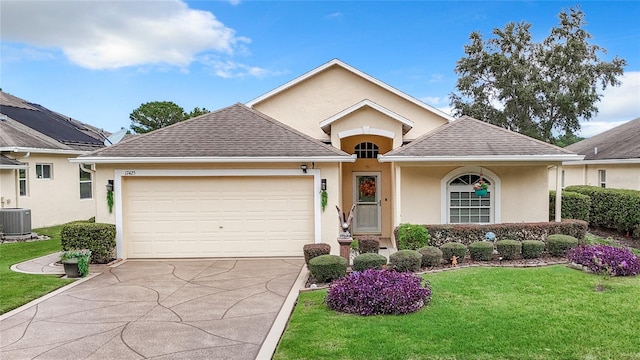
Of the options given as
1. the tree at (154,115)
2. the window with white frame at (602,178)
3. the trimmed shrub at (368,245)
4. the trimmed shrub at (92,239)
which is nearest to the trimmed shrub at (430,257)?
the trimmed shrub at (368,245)

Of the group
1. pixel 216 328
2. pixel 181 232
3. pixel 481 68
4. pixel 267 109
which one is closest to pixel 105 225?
pixel 181 232

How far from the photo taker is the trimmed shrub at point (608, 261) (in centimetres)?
869

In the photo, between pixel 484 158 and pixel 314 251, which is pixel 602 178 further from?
pixel 314 251

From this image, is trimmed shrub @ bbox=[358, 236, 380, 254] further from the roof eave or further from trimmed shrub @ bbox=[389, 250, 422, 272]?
the roof eave

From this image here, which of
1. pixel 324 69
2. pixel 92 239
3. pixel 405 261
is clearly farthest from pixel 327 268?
pixel 324 69

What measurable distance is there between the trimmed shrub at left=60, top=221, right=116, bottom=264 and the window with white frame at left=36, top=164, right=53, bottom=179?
906cm

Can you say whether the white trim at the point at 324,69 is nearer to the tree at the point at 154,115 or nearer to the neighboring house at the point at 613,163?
the neighboring house at the point at 613,163

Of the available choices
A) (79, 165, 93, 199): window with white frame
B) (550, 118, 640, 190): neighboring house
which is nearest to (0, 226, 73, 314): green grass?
(79, 165, 93, 199): window with white frame

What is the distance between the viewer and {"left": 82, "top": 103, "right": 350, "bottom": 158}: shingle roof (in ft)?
37.8

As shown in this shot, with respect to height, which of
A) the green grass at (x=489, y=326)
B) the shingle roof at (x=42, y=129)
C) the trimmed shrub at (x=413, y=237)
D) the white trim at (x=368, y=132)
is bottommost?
the green grass at (x=489, y=326)

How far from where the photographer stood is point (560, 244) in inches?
416

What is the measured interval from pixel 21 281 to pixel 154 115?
36171mm

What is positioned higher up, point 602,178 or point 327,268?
point 602,178

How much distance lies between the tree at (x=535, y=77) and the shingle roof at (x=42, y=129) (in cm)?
2612
